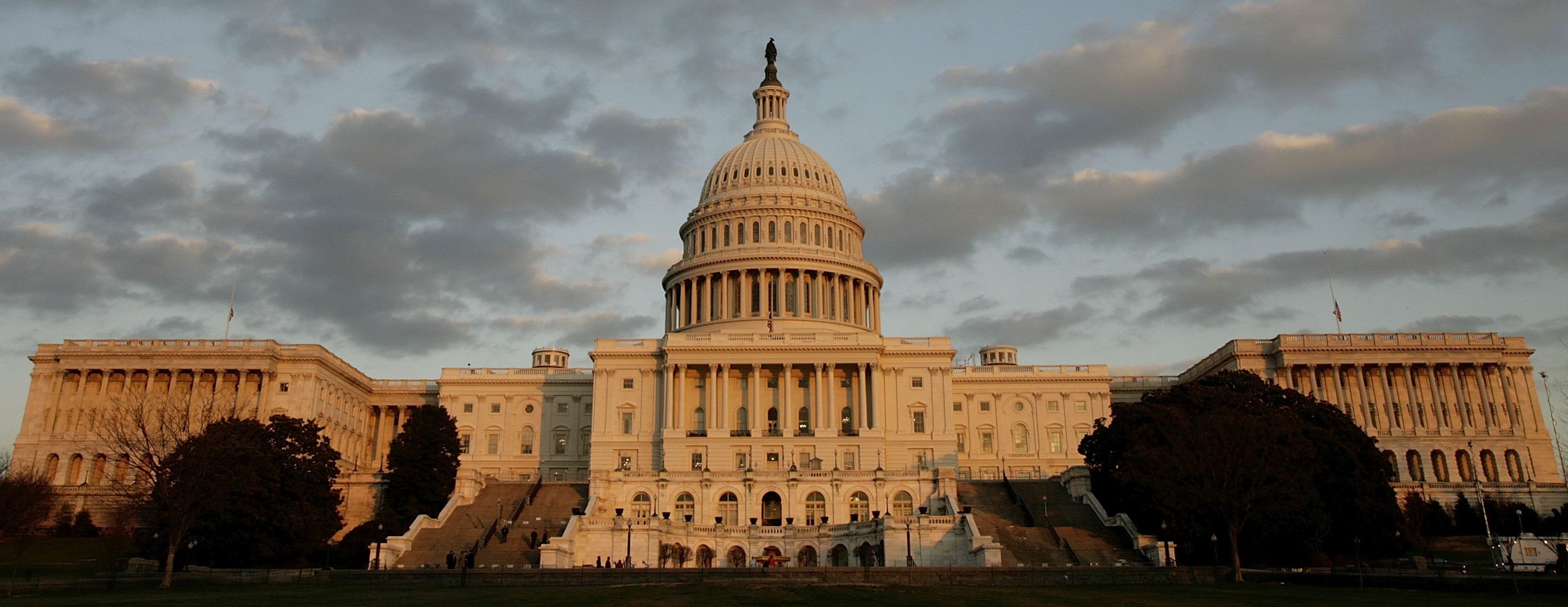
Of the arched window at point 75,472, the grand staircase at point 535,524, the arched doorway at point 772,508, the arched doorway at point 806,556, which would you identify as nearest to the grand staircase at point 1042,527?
the arched doorway at point 806,556

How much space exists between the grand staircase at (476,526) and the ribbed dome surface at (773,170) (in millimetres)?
42380

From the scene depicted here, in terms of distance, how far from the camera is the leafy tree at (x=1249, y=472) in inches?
2131

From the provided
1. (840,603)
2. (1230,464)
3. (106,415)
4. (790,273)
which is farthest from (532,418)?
(840,603)

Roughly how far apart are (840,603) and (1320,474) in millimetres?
37110

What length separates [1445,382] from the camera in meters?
95.1

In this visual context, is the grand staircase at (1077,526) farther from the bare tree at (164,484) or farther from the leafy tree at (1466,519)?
the bare tree at (164,484)

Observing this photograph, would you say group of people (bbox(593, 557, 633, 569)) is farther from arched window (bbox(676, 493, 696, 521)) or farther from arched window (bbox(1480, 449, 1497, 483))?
arched window (bbox(1480, 449, 1497, 483))

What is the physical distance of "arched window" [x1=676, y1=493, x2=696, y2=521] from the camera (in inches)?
2756

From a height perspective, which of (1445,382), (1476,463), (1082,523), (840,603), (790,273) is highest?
(790,273)

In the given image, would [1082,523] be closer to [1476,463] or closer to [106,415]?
[1476,463]

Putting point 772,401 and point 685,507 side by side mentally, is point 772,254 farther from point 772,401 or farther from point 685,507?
point 685,507

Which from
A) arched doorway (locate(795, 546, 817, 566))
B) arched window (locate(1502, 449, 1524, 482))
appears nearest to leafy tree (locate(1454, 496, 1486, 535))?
arched window (locate(1502, 449, 1524, 482))

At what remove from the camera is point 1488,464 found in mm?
91500

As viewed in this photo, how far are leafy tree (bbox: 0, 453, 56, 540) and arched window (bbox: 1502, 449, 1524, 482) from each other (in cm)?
10125
